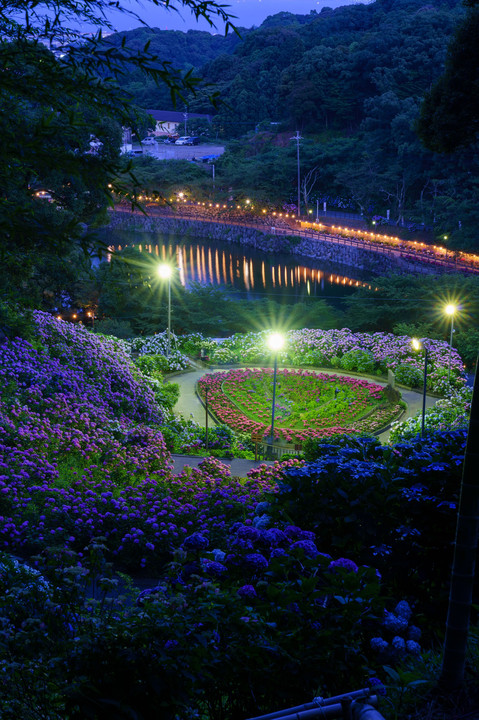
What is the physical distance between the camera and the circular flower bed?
16.5 m

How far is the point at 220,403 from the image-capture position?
1830cm

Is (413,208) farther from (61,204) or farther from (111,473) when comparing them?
(111,473)

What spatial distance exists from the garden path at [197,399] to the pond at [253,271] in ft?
54.4

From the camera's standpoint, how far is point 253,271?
50.8 m

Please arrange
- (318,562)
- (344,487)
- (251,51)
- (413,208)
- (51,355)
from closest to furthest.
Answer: (318,562)
(344,487)
(51,355)
(413,208)
(251,51)

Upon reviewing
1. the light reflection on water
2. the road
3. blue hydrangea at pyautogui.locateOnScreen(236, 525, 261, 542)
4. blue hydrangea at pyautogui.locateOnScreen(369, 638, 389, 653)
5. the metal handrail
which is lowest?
the light reflection on water

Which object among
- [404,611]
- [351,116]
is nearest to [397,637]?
[404,611]

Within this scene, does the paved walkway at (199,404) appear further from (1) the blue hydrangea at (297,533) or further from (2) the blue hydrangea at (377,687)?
(2) the blue hydrangea at (377,687)

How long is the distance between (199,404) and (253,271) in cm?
3303

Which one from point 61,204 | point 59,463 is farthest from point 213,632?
point 61,204

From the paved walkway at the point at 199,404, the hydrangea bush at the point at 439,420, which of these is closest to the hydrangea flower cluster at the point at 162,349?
the paved walkway at the point at 199,404

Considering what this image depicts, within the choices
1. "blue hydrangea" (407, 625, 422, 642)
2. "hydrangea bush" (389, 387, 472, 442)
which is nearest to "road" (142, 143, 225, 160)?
"hydrangea bush" (389, 387, 472, 442)

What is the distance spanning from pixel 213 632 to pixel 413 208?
5398 centimetres

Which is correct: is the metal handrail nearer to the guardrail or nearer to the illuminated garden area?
the illuminated garden area
